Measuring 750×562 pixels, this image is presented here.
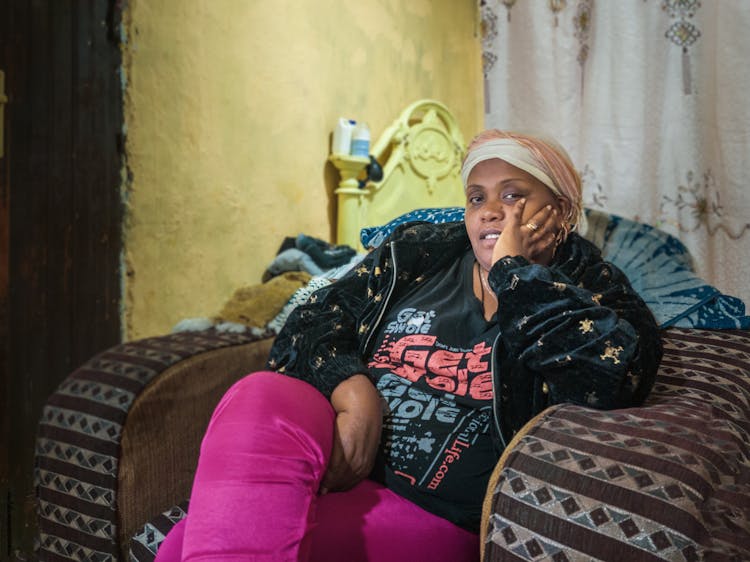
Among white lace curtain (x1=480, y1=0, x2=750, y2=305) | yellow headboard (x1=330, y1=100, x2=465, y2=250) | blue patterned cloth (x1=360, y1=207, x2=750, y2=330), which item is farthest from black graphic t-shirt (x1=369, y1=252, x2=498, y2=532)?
yellow headboard (x1=330, y1=100, x2=465, y2=250)

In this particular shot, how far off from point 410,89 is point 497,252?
Result: 249 centimetres

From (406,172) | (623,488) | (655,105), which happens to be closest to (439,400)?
(623,488)

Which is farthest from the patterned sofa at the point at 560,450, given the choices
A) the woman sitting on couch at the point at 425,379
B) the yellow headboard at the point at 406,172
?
the yellow headboard at the point at 406,172

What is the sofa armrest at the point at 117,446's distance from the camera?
1242 millimetres

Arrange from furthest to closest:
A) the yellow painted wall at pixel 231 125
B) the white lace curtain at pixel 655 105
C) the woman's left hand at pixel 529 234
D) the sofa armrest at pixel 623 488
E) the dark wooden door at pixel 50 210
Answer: the yellow painted wall at pixel 231 125
the dark wooden door at pixel 50 210
the white lace curtain at pixel 655 105
the woman's left hand at pixel 529 234
the sofa armrest at pixel 623 488

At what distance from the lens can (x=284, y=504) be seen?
2.96ft

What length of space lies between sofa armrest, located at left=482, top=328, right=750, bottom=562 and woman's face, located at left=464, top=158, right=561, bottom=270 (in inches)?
16.5

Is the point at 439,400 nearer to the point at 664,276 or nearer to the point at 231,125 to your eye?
the point at 664,276

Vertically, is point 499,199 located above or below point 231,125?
below

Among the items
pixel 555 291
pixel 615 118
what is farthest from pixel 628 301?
→ pixel 615 118

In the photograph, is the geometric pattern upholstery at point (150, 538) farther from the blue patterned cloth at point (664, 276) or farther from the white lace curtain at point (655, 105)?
the white lace curtain at point (655, 105)

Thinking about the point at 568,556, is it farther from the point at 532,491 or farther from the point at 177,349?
the point at 177,349

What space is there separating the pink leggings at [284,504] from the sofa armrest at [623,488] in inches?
8.9

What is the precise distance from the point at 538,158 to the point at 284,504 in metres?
0.82
